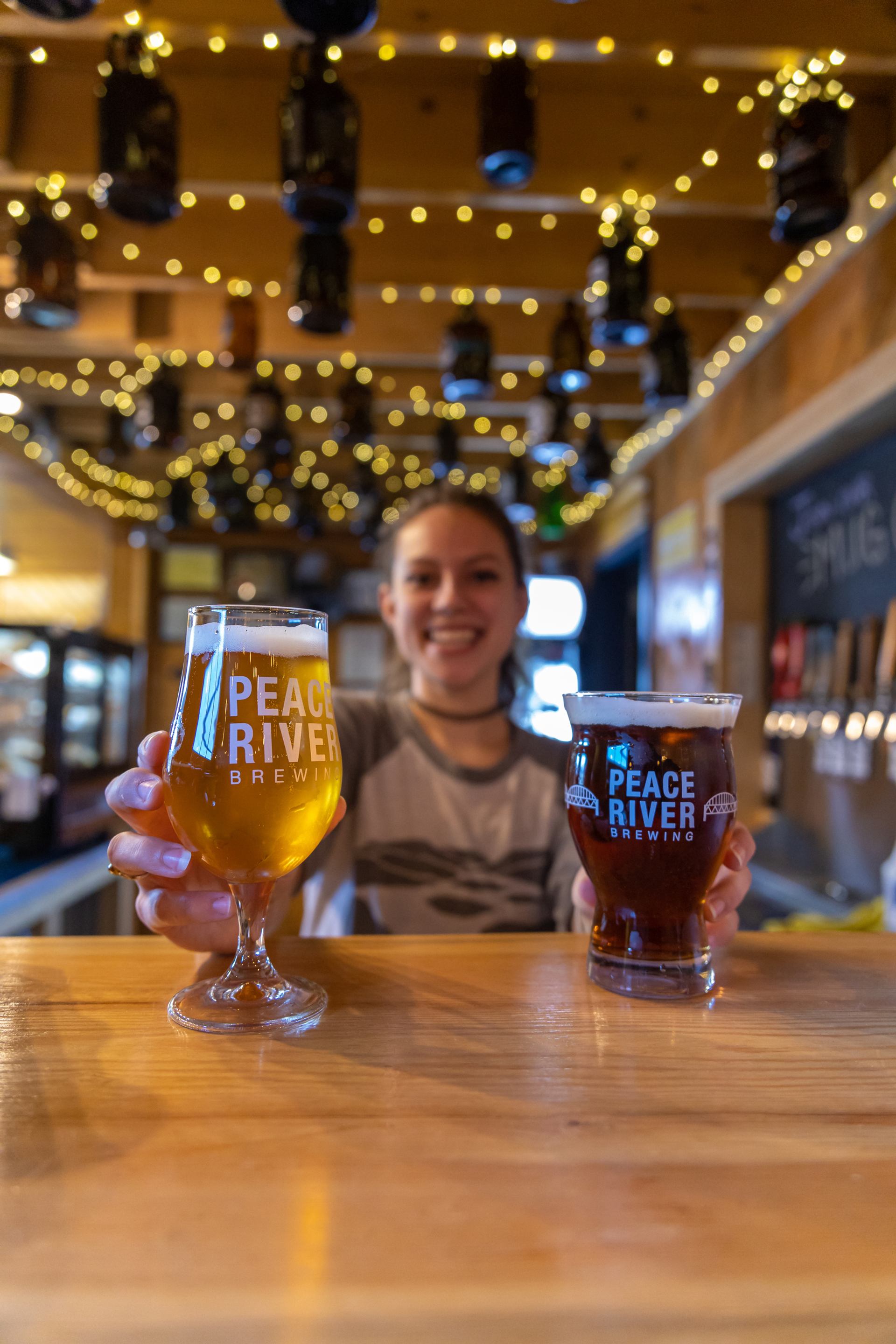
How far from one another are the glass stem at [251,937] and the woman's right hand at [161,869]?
0.05 metres

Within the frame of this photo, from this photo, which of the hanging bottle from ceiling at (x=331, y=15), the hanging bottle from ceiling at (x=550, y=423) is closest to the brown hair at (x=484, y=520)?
the hanging bottle from ceiling at (x=331, y=15)

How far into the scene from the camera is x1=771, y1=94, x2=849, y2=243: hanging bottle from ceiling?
5.01 feet

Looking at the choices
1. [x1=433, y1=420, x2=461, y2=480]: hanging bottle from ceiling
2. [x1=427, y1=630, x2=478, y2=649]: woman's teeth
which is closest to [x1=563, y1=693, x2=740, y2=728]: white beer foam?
[x1=427, y1=630, x2=478, y2=649]: woman's teeth

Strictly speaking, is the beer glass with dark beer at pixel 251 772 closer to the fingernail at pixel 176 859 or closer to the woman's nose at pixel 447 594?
the fingernail at pixel 176 859

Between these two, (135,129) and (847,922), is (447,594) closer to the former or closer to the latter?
(135,129)

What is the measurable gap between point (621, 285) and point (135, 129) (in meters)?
1.06

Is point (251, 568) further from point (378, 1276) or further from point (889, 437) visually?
point (378, 1276)

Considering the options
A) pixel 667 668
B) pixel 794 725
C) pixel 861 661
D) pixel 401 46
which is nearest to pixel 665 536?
pixel 667 668

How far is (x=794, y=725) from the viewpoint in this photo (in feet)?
10.5

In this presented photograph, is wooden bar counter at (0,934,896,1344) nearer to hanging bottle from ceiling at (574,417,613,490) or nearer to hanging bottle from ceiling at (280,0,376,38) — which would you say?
hanging bottle from ceiling at (280,0,376,38)

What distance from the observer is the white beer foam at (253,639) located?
1.81 feet

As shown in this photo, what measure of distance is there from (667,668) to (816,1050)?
4.51m

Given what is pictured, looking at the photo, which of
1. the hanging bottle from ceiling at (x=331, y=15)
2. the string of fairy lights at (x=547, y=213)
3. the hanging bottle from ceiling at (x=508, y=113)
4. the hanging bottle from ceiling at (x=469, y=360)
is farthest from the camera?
the hanging bottle from ceiling at (x=469, y=360)

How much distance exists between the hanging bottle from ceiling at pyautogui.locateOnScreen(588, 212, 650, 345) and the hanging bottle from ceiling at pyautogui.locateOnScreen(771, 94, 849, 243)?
0.46 meters
